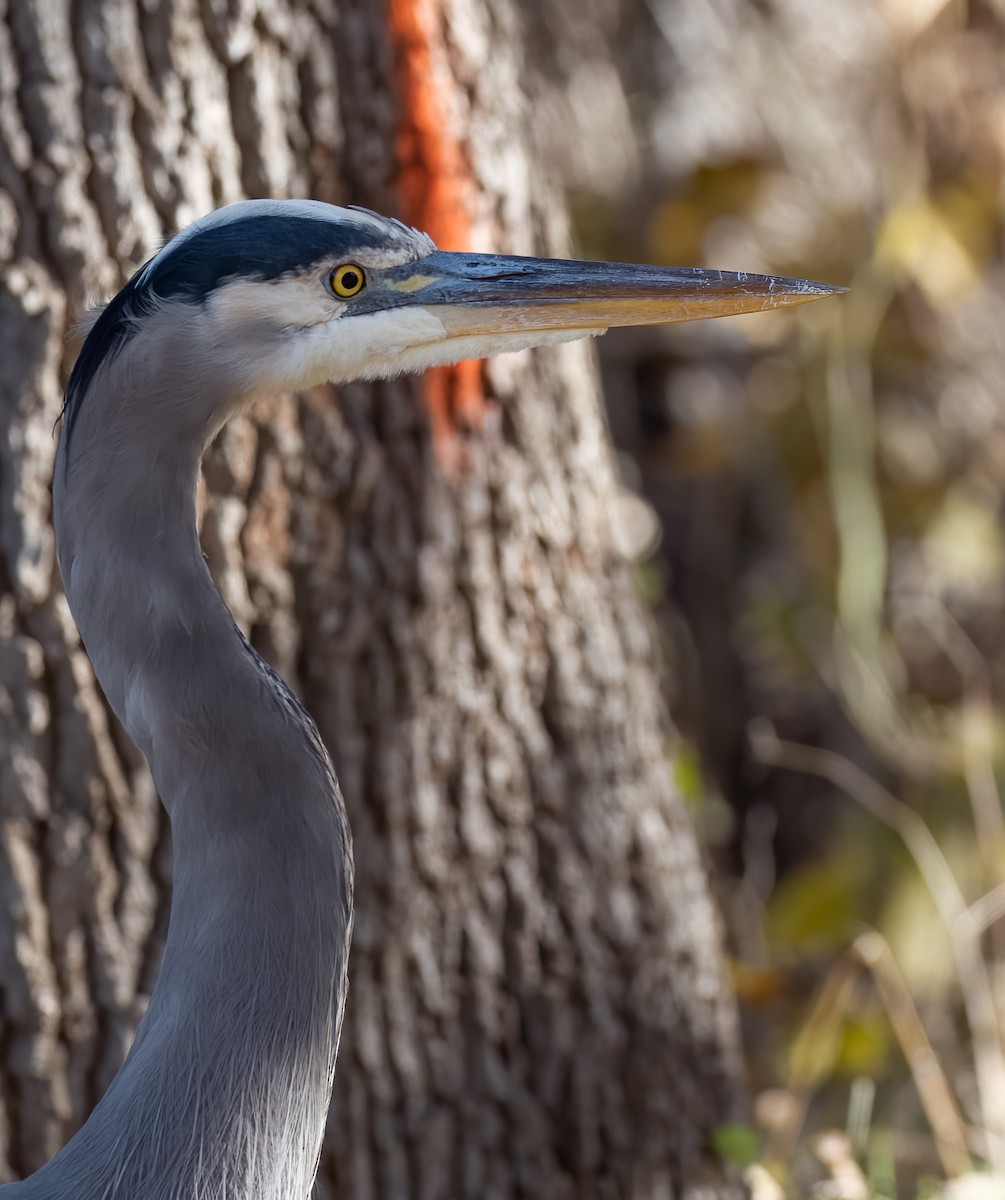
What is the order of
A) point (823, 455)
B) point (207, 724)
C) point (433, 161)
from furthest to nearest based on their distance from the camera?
point (823, 455)
point (433, 161)
point (207, 724)

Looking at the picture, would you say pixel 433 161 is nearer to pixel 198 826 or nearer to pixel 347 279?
pixel 347 279

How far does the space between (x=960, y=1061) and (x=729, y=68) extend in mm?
2774

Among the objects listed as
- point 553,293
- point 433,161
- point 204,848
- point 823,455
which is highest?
point 433,161

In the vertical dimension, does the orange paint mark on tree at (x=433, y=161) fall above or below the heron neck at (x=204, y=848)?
above

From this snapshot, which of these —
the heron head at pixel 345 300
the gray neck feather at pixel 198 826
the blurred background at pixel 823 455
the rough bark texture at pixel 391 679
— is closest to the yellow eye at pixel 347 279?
the heron head at pixel 345 300

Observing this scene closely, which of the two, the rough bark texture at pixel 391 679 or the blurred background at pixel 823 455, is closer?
the rough bark texture at pixel 391 679

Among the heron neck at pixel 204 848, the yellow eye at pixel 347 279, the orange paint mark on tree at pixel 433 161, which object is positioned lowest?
the heron neck at pixel 204 848

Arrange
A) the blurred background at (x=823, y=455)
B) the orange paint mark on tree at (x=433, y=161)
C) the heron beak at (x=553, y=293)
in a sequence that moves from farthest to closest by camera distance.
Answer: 1. the blurred background at (x=823, y=455)
2. the orange paint mark on tree at (x=433, y=161)
3. the heron beak at (x=553, y=293)

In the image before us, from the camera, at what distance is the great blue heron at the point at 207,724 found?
4.28ft

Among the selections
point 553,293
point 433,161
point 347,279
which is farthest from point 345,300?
point 433,161

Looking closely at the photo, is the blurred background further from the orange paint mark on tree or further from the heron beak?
the heron beak

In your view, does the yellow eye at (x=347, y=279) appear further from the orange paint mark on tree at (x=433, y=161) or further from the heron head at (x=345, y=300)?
the orange paint mark on tree at (x=433, y=161)

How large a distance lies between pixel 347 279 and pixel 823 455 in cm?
275

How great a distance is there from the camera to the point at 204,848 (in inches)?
51.4
